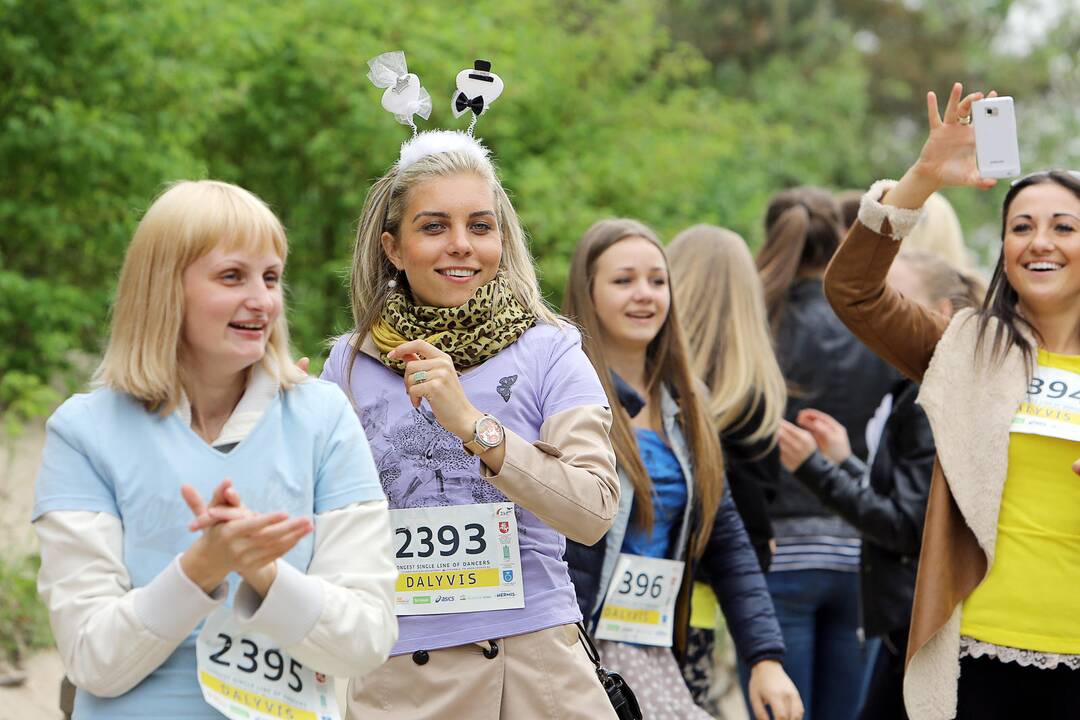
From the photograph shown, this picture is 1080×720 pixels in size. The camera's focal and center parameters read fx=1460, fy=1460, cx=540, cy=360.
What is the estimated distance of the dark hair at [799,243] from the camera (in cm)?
606

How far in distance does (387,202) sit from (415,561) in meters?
0.91

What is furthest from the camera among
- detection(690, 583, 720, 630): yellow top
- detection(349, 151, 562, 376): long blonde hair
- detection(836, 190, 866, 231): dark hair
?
detection(836, 190, 866, 231): dark hair

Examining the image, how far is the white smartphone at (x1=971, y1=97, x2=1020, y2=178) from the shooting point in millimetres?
3742

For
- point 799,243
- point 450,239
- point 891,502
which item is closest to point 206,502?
point 450,239

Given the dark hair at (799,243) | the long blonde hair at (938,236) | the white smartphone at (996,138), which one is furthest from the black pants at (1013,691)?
the long blonde hair at (938,236)

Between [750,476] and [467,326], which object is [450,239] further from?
[750,476]

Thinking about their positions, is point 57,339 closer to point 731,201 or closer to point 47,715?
point 47,715

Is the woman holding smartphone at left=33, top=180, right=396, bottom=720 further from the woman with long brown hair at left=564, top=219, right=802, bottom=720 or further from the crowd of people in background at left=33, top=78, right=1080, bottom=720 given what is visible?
the woman with long brown hair at left=564, top=219, right=802, bottom=720

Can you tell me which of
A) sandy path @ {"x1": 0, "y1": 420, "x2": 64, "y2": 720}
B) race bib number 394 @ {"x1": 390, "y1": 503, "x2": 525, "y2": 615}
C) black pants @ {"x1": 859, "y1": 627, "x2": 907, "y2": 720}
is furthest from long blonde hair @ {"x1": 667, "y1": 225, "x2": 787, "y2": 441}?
sandy path @ {"x1": 0, "y1": 420, "x2": 64, "y2": 720}

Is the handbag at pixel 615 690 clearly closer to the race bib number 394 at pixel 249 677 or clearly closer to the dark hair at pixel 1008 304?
the race bib number 394 at pixel 249 677

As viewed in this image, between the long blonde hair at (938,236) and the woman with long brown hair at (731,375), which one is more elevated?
the long blonde hair at (938,236)

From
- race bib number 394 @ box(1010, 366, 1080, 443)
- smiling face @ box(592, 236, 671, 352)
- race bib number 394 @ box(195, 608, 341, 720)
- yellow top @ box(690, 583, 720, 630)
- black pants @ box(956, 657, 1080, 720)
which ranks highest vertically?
smiling face @ box(592, 236, 671, 352)

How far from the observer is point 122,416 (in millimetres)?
2697

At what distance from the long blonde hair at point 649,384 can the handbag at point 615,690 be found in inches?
34.5
